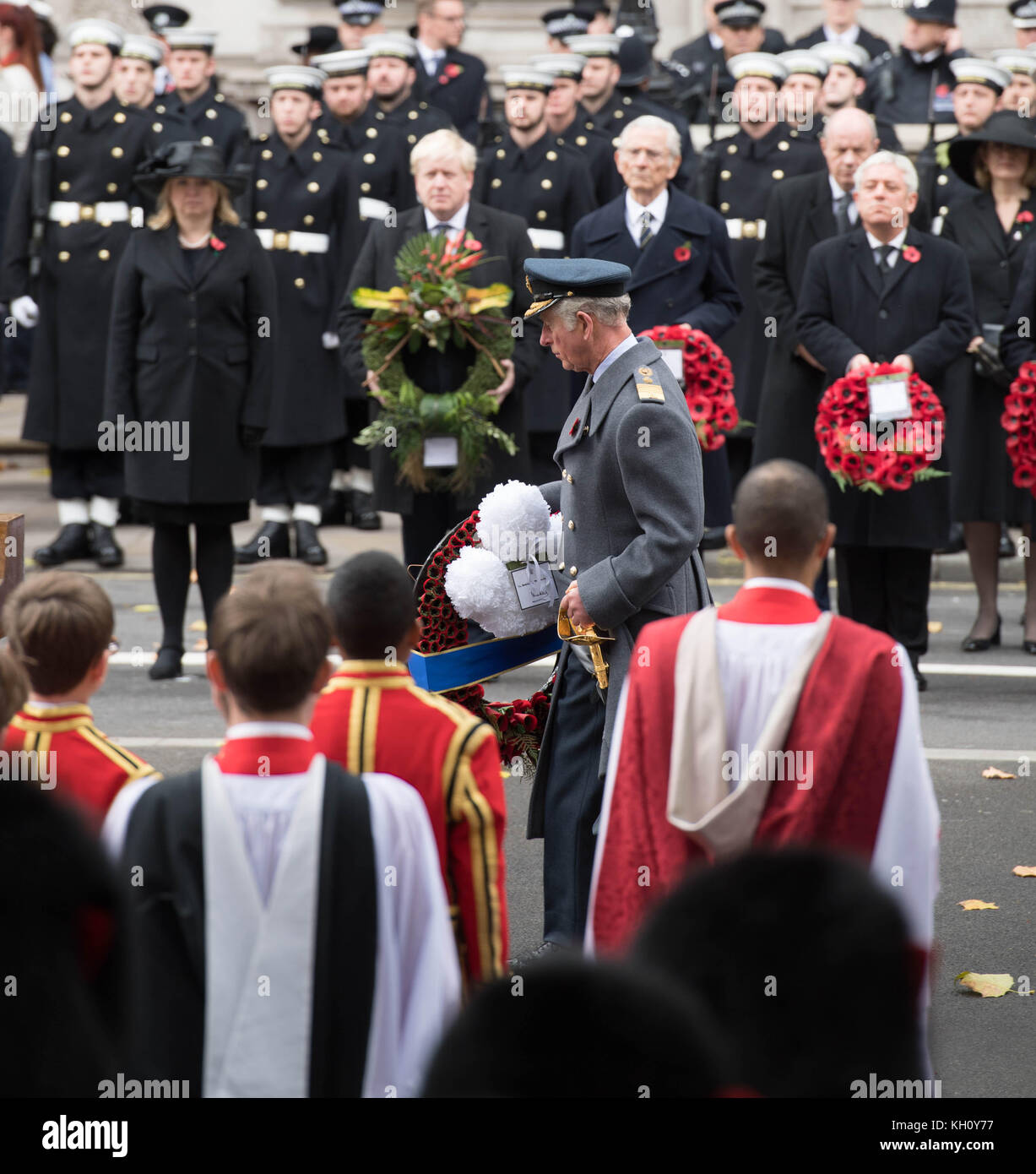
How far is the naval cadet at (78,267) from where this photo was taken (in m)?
11.2

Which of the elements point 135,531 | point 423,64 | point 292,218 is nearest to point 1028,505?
point 292,218

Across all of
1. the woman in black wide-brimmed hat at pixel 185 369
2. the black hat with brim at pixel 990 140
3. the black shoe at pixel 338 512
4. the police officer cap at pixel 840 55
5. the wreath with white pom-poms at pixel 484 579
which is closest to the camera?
the wreath with white pom-poms at pixel 484 579

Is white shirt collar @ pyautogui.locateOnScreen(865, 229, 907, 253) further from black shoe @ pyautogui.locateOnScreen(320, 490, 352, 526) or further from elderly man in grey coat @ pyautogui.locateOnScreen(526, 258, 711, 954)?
black shoe @ pyautogui.locateOnScreen(320, 490, 352, 526)

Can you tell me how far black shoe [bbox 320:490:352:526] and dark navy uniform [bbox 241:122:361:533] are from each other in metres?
0.60

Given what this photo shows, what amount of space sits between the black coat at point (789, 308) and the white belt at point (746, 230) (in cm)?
174

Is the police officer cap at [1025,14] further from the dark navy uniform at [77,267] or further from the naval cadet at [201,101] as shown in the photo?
the dark navy uniform at [77,267]

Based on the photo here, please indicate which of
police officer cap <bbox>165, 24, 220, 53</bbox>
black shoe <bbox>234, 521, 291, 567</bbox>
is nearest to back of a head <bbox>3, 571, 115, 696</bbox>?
black shoe <bbox>234, 521, 291, 567</bbox>

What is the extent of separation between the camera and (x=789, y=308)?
9.12 meters

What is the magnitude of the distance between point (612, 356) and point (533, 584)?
0.63m

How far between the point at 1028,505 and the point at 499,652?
16.6 ft

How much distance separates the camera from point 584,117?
12516mm

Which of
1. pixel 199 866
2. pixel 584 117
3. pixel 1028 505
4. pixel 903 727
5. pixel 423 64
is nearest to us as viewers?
pixel 199 866

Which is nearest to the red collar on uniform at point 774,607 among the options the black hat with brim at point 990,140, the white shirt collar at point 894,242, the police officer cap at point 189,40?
the white shirt collar at point 894,242

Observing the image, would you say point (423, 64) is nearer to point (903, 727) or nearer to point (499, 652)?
point (499, 652)
